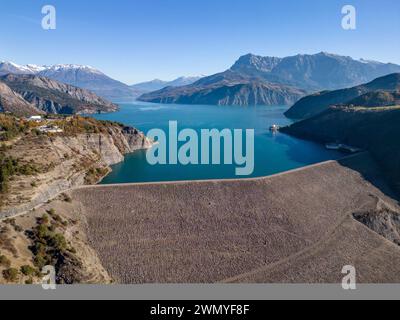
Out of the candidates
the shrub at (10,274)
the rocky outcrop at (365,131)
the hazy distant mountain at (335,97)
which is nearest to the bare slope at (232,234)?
the shrub at (10,274)

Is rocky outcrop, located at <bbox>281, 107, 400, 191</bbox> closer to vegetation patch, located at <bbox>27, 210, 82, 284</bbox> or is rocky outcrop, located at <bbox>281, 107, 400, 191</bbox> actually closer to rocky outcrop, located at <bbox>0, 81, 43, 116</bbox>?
vegetation patch, located at <bbox>27, 210, 82, 284</bbox>

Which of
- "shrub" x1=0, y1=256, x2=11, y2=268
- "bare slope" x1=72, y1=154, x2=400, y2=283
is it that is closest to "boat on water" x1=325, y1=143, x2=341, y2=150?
"bare slope" x1=72, y1=154, x2=400, y2=283

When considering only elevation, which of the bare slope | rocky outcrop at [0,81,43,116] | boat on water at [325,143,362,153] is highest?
rocky outcrop at [0,81,43,116]

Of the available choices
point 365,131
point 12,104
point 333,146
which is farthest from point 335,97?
point 12,104

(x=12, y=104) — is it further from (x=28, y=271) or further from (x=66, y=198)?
(x=28, y=271)

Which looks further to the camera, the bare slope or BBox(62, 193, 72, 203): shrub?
BBox(62, 193, 72, 203): shrub

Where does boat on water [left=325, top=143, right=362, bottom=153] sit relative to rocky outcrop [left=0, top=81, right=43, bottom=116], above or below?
below

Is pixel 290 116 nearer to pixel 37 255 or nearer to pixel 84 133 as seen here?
pixel 84 133

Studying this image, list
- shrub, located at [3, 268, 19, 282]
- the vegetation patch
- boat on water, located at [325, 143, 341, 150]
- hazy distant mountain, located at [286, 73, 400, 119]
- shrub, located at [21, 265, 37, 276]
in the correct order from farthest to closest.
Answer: hazy distant mountain, located at [286, 73, 400, 119] < boat on water, located at [325, 143, 341, 150] < the vegetation patch < shrub, located at [21, 265, 37, 276] < shrub, located at [3, 268, 19, 282]
